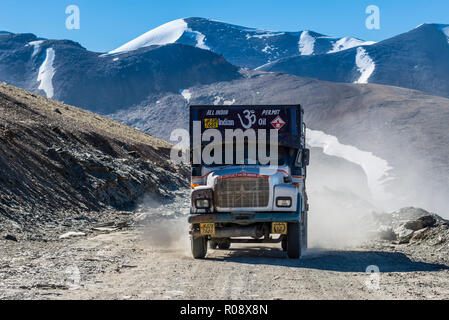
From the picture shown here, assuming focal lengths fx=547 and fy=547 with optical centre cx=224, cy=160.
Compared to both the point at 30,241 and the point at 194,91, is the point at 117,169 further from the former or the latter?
the point at 194,91

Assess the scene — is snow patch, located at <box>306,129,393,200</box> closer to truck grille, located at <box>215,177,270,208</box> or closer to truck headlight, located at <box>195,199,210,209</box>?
truck grille, located at <box>215,177,270,208</box>

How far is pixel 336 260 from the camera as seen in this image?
1216cm

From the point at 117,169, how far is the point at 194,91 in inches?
4189

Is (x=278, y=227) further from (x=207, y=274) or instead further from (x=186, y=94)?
(x=186, y=94)

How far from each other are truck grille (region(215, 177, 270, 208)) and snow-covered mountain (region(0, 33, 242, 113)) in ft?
399

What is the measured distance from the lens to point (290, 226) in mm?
12078

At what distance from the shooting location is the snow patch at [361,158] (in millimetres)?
70137

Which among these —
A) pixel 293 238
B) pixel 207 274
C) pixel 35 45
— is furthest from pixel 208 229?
pixel 35 45

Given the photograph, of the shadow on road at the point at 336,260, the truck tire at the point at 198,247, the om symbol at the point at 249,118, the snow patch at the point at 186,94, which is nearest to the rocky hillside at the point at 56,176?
the truck tire at the point at 198,247

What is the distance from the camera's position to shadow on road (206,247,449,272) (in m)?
11.0

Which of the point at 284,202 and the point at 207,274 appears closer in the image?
the point at 207,274

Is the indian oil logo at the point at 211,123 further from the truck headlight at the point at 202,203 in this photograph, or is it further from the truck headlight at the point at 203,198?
the truck headlight at the point at 202,203

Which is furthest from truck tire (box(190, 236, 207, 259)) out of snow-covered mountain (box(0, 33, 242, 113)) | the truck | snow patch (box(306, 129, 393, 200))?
snow-covered mountain (box(0, 33, 242, 113))

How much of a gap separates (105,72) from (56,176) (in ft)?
418
